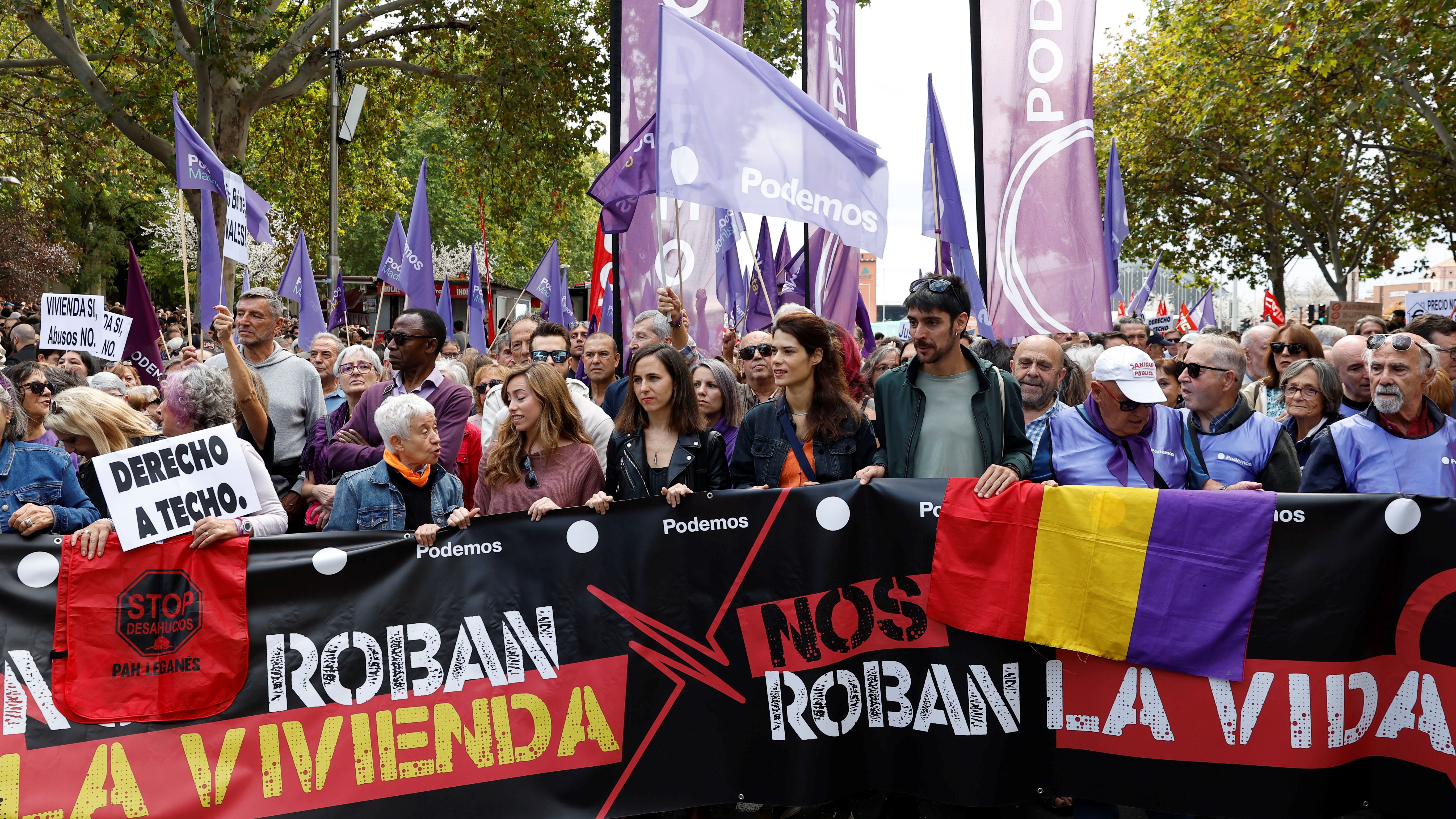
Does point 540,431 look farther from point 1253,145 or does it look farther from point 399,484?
point 1253,145

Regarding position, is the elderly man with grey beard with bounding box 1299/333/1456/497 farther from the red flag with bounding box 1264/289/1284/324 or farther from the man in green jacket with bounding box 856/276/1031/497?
the red flag with bounding box 1264/289/1284/324

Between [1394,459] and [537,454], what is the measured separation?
11.1 ft

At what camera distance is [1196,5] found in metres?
18.6

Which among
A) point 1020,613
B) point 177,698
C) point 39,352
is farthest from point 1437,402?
point 39,352

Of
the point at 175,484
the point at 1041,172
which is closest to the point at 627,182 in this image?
the point at 1041,172

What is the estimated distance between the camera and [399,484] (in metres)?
4.41

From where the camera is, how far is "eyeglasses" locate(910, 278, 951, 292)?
14.1 feet

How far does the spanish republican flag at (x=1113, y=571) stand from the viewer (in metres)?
3.86

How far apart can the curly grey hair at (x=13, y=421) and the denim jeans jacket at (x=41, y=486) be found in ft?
0.08

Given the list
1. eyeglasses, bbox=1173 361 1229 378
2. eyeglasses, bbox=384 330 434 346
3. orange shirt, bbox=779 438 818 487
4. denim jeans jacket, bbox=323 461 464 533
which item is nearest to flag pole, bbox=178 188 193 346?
eyeglasses, bbox=384 330 434 346

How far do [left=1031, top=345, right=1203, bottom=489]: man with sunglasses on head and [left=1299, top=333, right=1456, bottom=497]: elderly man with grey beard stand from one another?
56 centimetres

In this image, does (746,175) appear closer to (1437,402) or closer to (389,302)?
(1437,402)

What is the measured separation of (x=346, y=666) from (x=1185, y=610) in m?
3.05

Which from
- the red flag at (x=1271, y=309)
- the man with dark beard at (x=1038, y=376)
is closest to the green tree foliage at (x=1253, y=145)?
the red flag at (x=1271, y=309)
